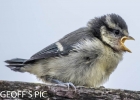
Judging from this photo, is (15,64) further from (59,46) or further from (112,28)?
(112,28)

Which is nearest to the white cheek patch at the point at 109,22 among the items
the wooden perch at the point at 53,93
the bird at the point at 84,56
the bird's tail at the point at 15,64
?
the bird at the point at 84,56

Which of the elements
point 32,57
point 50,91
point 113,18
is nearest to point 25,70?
point 32,57

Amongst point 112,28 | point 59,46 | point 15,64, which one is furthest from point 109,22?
point 15,64

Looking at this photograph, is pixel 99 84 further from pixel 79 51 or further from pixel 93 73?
pixel 79 51

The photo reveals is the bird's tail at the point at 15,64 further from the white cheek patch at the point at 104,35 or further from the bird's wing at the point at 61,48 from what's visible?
the white cheek patch at the point at 104,35

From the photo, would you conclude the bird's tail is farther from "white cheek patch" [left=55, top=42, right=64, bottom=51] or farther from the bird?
"white cheek patch" [left=55, top=42, right=64, bottom=51]

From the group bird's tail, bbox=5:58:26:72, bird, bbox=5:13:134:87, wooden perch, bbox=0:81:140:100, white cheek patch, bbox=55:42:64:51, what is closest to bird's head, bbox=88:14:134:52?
bird, bbox=5:13:134:87
